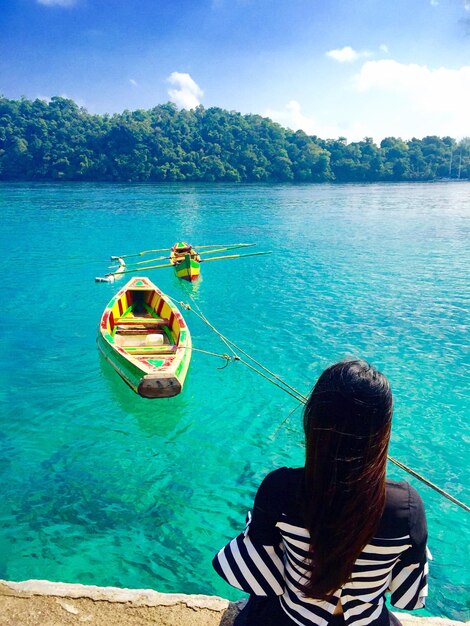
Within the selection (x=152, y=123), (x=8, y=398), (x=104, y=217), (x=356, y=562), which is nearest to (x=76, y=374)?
(x=8, y=398)

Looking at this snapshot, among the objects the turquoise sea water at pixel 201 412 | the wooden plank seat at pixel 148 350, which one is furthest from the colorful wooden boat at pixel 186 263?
the wooden plank seat at pixel 148 350

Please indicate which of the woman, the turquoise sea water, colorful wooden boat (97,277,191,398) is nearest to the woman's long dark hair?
the woman

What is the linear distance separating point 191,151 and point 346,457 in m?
101

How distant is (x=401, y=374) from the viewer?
392 inches

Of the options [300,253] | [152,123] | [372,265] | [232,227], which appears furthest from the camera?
[152,123]

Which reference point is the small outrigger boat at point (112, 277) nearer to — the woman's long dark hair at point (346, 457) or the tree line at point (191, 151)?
the woman's long dark hair at point (346, 457)

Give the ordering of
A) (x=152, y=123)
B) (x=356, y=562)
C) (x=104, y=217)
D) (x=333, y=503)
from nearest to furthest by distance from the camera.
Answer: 1. (x=333, y=503)
2. (x=356, y=562)
3. (x=104, y=217)
4. (x=152, y=123)

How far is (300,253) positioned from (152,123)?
9815cm

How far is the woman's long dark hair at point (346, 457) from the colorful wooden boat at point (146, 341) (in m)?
5.81

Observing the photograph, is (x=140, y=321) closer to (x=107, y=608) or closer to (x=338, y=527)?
(x=107, y=608)

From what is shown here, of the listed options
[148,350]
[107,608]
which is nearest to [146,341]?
[148,350]

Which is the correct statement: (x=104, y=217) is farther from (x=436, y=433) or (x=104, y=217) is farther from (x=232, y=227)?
(x=436, y=433)

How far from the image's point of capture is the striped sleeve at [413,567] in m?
1.68

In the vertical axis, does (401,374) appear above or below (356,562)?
below
